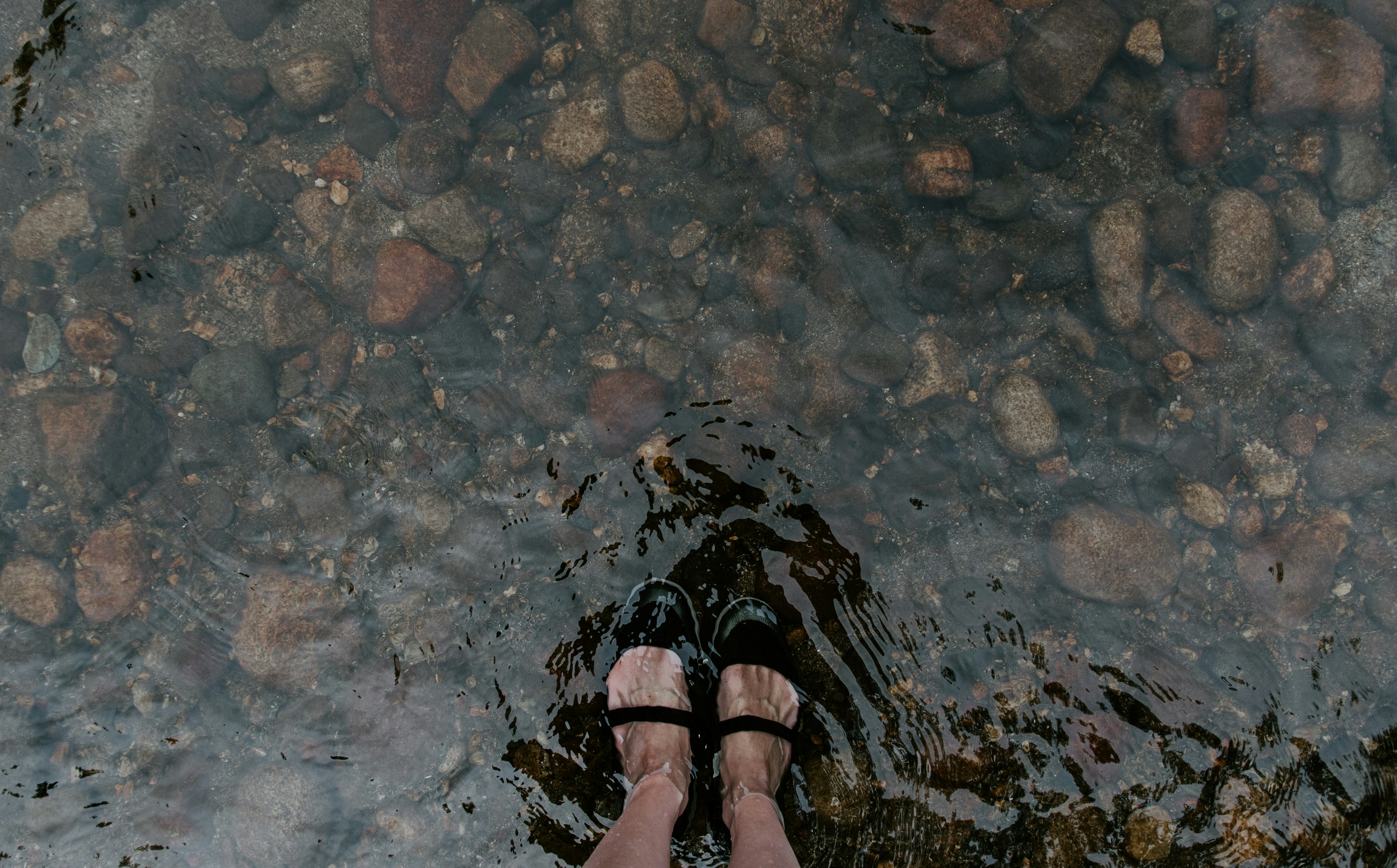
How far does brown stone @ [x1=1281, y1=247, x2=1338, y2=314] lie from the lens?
10.1 feet

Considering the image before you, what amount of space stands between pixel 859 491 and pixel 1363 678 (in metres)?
2.63

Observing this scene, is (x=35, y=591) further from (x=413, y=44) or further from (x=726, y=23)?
(x=726, y=23)

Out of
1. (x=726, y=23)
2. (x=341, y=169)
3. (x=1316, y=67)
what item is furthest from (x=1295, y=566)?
(x=341, y=169)

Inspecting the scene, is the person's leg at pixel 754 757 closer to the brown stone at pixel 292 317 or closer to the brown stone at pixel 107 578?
the brown stone at pixel 292 317

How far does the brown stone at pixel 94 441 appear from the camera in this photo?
3.30 m

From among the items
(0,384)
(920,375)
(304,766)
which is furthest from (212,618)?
(920,375)

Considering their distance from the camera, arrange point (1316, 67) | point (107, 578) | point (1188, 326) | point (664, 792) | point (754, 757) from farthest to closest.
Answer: point (107, 578), point (1188, 326), point (1316, 67), point (754, 757), point (664, 792)

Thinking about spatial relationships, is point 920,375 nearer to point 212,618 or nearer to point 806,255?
point 806,255

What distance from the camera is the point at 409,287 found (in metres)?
3.28

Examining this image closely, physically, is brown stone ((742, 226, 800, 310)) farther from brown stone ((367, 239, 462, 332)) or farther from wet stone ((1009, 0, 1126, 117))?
brown stone ((367, 239, 462, 332))

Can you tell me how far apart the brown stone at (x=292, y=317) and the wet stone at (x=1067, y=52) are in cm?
377

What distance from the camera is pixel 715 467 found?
3229 millimetres

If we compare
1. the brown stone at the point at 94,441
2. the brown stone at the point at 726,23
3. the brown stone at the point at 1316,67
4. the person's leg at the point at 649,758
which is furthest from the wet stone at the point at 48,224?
the brown stone at the point at 1316,67

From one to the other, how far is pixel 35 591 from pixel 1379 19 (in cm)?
728
